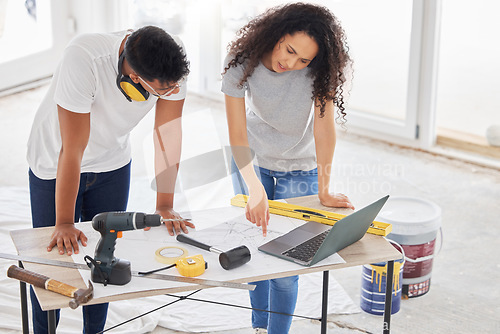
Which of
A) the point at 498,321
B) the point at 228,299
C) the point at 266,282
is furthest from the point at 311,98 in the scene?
the point at 498,321

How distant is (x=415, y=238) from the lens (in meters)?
2.65

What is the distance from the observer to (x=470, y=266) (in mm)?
2959

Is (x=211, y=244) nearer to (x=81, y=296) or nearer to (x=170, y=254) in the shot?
(x=170, y=254)

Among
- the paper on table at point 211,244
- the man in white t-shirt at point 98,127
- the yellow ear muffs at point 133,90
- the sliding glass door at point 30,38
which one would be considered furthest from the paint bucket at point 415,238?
the sliding glass door at point 30,38

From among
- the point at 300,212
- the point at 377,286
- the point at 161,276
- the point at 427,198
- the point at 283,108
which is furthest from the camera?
the point at 427,198

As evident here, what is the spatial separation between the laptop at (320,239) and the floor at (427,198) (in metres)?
0.72

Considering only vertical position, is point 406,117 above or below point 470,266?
above

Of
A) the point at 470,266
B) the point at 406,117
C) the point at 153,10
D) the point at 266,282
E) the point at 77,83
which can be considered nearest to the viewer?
the point at 77,83

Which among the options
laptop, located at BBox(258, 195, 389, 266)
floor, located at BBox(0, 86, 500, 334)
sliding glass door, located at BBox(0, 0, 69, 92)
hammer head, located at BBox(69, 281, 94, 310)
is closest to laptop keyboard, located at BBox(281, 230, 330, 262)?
laptop, located at BBox(258, 195, 389, 266)

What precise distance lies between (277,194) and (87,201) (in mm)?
646

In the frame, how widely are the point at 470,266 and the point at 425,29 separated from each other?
1751mm

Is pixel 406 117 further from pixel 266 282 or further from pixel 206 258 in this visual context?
pixel 206 258

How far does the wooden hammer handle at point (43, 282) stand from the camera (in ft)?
4.88

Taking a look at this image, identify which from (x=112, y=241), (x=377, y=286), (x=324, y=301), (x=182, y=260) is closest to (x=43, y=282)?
(x=112, y=241)
